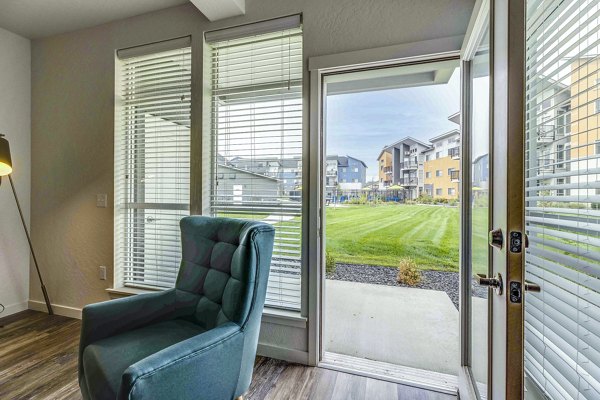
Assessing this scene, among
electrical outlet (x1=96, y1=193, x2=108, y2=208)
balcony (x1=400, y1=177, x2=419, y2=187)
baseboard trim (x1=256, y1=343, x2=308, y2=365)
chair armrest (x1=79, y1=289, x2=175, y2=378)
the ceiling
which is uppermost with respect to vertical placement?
Result: the ceiling

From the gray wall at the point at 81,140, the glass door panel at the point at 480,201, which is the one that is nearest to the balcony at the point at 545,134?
the glass door panel at the point at 480,201

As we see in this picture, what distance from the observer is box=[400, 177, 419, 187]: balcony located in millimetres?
3020

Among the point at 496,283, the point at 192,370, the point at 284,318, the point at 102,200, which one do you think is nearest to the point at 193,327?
the point at 192,370

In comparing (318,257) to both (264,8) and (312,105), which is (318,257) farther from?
(264,8)

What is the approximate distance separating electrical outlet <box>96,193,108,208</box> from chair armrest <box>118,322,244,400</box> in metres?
1.90

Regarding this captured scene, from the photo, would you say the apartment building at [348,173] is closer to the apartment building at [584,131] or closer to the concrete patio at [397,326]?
the concrete patio at [397,326]

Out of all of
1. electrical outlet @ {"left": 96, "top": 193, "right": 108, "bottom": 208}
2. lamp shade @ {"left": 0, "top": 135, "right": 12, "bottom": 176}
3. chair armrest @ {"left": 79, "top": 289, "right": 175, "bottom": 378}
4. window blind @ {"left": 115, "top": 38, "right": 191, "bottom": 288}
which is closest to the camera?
chair armrest @ {"left": 79, "top": 289, "right": 175, "bottom": 378}

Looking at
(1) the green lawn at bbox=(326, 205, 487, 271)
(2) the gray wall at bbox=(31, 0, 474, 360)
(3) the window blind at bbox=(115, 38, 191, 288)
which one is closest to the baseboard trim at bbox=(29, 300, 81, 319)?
(2) the gray wall at bbox=(31, 0, 474, 360)

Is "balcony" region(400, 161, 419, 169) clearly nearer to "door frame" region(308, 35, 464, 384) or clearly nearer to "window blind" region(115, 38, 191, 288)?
"door frame" region(308, 35, 464, 384)

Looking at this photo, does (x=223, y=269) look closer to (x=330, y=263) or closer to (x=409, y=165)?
(x=409, y=165)

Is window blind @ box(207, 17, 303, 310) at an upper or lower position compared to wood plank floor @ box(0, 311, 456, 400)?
upper

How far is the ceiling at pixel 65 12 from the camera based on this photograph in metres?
2.25

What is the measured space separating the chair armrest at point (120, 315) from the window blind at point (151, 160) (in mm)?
771

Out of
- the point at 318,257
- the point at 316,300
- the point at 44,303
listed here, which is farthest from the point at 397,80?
the point at 44,303
